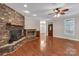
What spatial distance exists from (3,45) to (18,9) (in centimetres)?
99

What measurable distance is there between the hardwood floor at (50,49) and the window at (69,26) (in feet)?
0.76

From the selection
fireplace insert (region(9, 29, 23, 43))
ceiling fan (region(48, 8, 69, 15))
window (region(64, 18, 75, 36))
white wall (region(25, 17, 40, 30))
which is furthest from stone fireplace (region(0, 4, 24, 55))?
window (region(64, 18, 75, 36))

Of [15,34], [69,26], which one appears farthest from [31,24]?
[69,26]

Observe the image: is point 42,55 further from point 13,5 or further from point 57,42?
point 13,5

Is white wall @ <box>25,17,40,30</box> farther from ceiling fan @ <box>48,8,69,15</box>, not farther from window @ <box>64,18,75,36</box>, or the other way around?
window @ <box>64,18,75,36</box>

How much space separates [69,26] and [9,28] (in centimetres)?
163

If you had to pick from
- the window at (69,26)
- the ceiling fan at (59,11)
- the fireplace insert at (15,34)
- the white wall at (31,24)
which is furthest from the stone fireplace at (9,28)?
the window at (69,26)

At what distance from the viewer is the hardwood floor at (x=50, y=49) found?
10.6 feet

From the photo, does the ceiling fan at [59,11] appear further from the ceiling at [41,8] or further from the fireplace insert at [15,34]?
the fireplace insert at [15,34]

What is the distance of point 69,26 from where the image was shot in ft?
11.4

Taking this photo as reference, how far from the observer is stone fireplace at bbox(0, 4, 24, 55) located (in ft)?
10.3

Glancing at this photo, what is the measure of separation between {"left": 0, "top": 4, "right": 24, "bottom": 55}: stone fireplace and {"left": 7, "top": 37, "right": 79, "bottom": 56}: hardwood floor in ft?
0.73

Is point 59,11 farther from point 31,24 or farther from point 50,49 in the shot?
point 50,49

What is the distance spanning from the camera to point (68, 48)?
3346 millimetres
